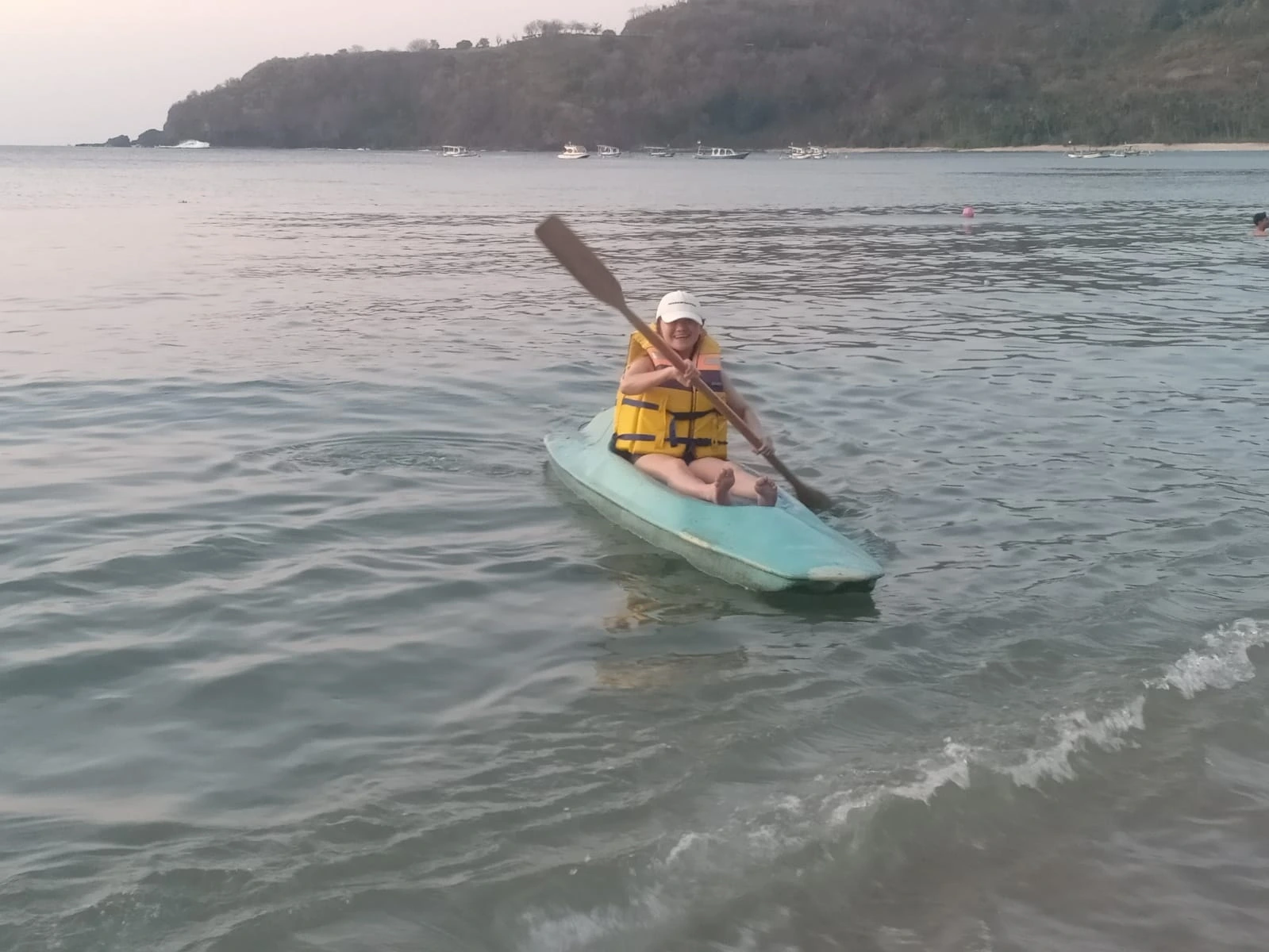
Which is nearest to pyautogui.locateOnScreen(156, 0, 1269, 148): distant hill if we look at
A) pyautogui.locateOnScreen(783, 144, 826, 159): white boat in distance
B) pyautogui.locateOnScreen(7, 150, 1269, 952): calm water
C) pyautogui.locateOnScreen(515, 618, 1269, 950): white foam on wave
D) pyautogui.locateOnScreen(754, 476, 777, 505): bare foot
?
pyautogui.locateOnScreen(783, 144, 826, 159): white boat in distance

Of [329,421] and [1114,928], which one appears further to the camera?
[329,421]

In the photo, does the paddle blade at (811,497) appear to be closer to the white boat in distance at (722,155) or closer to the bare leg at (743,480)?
the bare leg at (743,480)

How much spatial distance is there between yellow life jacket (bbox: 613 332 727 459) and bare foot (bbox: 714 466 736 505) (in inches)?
24.3

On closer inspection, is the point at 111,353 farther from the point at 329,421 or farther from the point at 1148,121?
the point at 1148,121

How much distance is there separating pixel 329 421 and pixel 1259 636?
7.34 metres

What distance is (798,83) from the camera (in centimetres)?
14862

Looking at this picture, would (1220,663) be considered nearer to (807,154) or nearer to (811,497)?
(811,497)

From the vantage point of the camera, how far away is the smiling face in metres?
7.82

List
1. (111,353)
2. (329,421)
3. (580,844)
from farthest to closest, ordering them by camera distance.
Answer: (111,353) < (329,421) < (580,844)

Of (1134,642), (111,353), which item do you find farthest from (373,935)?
(111,353)

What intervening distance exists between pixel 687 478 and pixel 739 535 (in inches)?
29.1

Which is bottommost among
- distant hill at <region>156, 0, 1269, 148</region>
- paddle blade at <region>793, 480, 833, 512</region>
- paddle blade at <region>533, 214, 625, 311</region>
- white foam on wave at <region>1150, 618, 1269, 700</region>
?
white foam on wave at <region>1150, 618, 1269, 700</region>

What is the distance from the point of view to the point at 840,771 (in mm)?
5176

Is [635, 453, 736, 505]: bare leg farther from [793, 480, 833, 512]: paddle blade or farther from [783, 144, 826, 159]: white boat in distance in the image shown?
[783, 144, 826, 159]: white boat in distance
